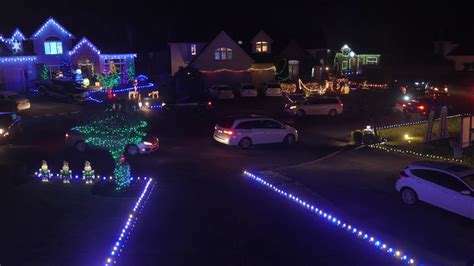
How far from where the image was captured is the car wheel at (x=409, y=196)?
1538 cm

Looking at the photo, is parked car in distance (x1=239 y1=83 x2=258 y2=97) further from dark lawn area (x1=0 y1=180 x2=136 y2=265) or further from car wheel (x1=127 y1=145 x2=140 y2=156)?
dark lawn area (x1=0 y1=180 x2=136 y2=265)

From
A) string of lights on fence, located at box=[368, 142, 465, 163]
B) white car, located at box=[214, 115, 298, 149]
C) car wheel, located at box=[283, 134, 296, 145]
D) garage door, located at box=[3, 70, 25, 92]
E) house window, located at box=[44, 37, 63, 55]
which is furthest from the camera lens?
house window, located at box=[44, 37, 63, 55]

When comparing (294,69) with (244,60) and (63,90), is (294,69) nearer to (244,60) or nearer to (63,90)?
(244,60)

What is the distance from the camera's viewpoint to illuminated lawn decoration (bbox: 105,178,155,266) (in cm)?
1161

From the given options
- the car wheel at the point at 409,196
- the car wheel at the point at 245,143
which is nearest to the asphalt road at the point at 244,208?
the car wheel at the point at 409,196

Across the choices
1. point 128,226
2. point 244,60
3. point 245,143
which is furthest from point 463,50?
point 128,226

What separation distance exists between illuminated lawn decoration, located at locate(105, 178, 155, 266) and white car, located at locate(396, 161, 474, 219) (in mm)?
8430

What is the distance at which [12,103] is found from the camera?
35.1 m

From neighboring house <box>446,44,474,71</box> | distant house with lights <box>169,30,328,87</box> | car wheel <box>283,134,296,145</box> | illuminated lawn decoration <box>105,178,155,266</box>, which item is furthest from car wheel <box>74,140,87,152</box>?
neighboring house <box>446,44,474,71</box>

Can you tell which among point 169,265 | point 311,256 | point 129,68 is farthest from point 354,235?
point 129,68

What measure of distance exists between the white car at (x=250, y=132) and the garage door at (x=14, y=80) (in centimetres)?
2862

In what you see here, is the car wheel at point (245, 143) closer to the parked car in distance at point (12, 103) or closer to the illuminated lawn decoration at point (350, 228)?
the illuminated lawn decoration at point (350, 228)

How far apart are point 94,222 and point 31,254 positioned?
90.6 inches

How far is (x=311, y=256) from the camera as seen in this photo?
11.8m
